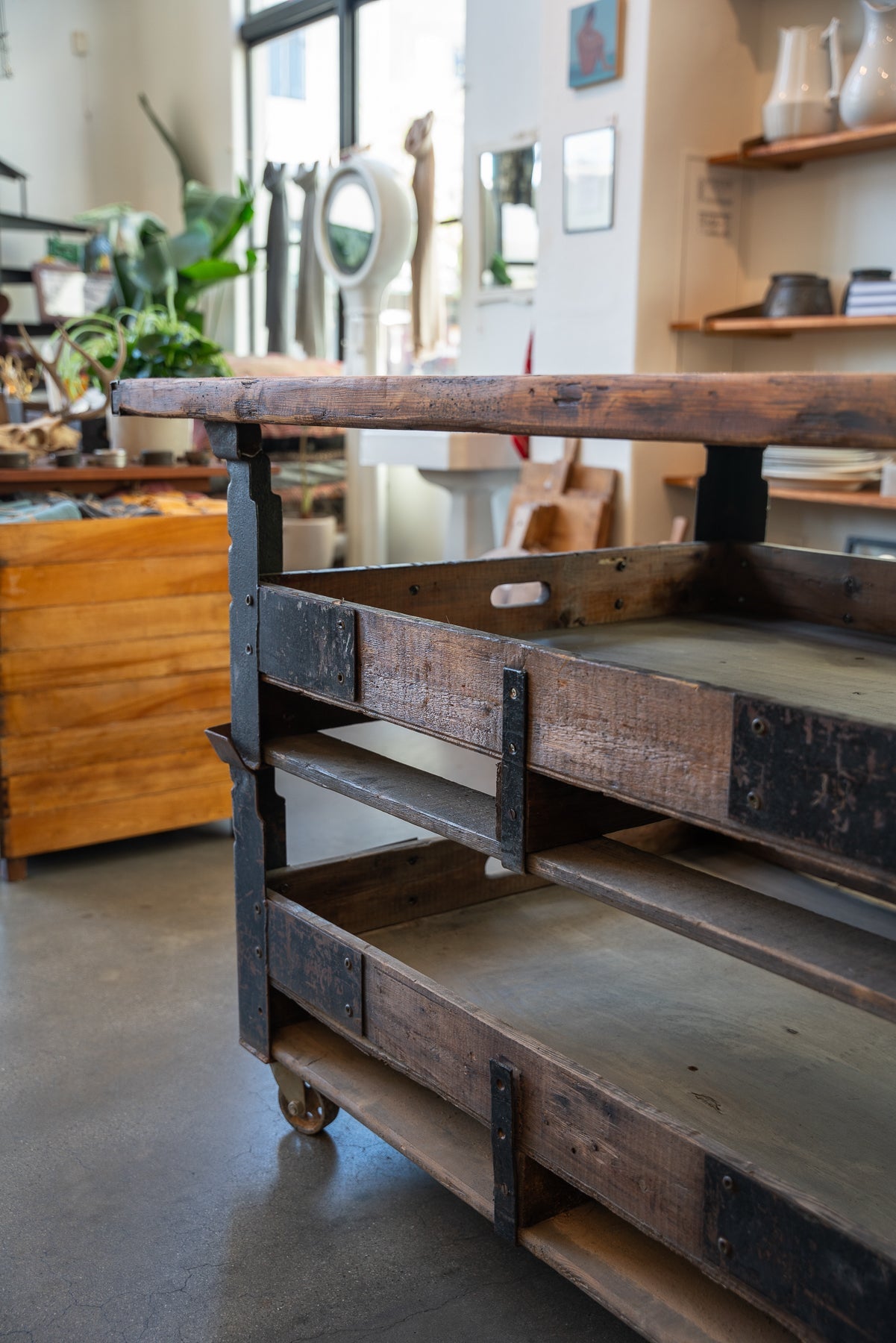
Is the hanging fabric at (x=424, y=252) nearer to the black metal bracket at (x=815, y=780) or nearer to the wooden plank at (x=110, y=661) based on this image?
the wooden plank at (x=110, y=661)

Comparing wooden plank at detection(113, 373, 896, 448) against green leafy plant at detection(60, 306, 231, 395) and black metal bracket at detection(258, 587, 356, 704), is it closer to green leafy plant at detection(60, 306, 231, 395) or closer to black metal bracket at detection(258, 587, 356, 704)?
black metal bracket at detection(258, 587, 356, 704)

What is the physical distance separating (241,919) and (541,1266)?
60cm

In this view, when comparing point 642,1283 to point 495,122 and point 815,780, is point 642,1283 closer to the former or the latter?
point 815,780

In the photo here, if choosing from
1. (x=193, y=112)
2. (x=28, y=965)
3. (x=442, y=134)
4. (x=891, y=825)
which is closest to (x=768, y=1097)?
(x=891, y=825)

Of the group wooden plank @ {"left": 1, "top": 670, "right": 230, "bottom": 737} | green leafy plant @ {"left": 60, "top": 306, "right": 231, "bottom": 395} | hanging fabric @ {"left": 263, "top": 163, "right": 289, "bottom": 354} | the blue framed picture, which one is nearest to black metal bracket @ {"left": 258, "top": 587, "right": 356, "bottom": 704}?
wooden plank @ {"left": 1, "top": 670, "right": 230, "bottom": 737}

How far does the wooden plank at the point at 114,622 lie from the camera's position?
2.73 metres

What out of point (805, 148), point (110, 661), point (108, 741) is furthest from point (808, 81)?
point (108, 741)

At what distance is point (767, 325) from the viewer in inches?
152

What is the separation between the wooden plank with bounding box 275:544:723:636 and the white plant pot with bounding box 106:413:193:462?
186 cm

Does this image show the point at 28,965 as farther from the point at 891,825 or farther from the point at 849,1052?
the point at 891,825

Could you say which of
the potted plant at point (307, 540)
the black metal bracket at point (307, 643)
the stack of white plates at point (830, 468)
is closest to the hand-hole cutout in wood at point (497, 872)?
the black metal bracket at point (307, 643)

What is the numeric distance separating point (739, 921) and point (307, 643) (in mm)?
667

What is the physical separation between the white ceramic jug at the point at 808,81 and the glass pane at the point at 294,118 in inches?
133

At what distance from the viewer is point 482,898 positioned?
6.28ft
